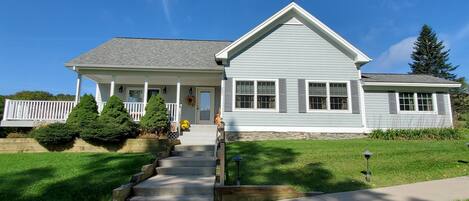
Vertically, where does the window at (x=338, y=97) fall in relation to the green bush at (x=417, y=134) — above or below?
above

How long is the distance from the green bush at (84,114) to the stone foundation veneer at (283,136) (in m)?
5.47

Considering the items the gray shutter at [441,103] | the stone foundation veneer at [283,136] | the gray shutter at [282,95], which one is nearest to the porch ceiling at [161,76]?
the gray shutter at [282,95]

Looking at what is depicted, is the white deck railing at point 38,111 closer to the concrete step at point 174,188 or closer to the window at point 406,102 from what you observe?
the concrete step at point 174,188

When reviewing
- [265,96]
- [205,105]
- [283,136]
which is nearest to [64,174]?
[265,96]

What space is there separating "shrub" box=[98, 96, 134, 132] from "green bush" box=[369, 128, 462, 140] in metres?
10.6

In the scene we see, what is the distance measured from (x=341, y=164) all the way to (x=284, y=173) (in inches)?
75.9

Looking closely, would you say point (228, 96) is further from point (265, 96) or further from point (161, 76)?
point (161, 76)

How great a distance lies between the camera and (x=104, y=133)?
32.1 ft

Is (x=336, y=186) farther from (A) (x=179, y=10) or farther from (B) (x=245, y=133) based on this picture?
(A) (x=179, y=10)

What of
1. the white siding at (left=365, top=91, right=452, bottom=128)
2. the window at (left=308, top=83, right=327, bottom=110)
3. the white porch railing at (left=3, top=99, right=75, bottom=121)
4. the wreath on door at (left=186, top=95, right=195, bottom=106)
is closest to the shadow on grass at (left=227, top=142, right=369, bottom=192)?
the window at (left=308, top=83, right=327, bottom=110)

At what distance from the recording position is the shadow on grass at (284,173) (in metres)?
6.34

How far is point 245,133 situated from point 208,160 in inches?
178

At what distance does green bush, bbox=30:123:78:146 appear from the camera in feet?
31.9

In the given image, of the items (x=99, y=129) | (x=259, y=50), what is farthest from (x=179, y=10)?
(x=99, y=129)
